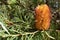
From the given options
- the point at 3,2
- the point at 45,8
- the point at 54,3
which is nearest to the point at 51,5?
the point at 54,3

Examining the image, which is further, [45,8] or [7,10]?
[7,10]

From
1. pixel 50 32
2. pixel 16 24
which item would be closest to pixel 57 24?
pixel 50 32

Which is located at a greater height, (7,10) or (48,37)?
(7,10)

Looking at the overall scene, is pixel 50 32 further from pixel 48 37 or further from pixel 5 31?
pixel 5 31

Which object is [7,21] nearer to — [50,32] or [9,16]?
[9,16]
